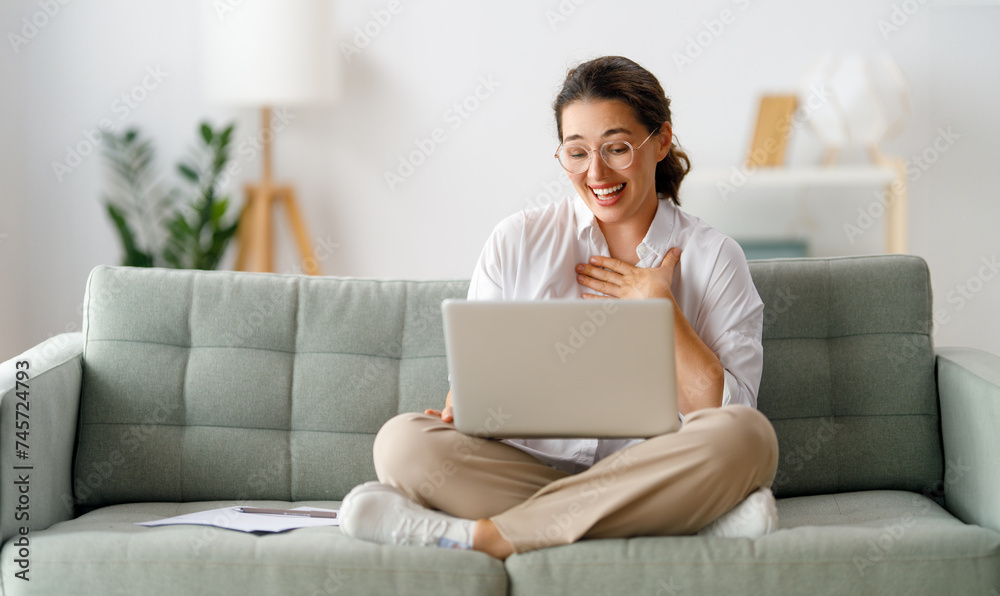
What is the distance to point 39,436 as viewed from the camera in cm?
160

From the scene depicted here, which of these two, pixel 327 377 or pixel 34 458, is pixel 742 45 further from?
pixel 34 458

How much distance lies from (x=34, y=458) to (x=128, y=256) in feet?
5.92

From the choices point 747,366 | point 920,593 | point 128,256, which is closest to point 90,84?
point 128,256

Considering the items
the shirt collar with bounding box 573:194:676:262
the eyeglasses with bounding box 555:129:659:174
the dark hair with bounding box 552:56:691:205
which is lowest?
the shirt collar with bounding box 573:194:676:262

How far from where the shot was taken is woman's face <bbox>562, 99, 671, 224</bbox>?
5.62ft

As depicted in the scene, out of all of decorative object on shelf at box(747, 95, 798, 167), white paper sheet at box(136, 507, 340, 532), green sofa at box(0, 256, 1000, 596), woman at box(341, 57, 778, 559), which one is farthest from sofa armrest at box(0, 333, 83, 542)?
decorative object on shelf at box(747, 95, 798, 167)

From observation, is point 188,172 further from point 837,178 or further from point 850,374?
point 850,374

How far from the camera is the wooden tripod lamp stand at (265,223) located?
330 centimetres

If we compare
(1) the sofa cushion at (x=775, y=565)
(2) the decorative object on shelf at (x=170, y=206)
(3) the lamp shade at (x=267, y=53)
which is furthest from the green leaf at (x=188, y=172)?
(1) the sofa cushion at (x=775, y=565)

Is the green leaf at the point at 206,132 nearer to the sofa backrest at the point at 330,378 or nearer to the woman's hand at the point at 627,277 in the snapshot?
the sofa backrest at the point at 330,378

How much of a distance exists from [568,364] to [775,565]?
43 centimetres

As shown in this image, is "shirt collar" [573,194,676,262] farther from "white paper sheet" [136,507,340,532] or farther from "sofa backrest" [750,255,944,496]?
"white paper sheet" [136,507,340,532]

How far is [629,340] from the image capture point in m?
1.33

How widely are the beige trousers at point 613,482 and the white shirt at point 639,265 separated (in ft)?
0.46
